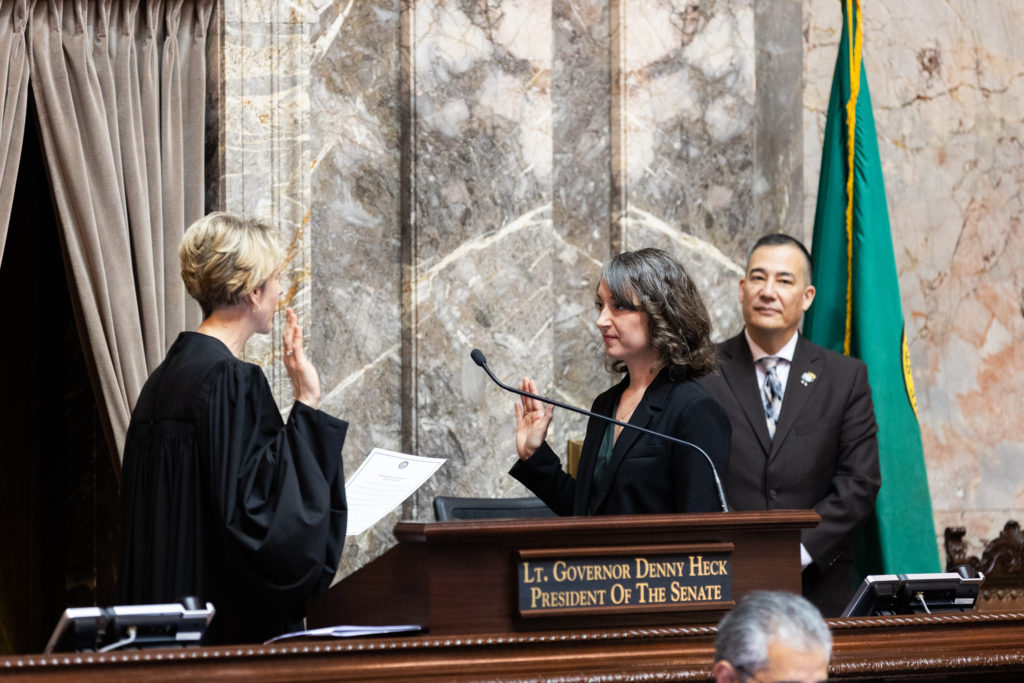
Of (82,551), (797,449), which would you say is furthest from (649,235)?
(82,551)

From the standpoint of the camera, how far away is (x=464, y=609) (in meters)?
2.66

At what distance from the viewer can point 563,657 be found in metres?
2.68

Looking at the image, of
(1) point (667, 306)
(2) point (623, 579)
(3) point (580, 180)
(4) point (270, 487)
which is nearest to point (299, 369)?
(4) point (270, 487)

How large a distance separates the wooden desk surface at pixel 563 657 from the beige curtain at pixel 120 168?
2.39 metres

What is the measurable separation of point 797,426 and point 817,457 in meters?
0.12

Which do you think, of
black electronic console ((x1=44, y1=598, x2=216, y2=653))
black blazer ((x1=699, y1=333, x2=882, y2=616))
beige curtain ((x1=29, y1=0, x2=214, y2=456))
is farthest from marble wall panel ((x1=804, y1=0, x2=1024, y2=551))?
black electronic console ((x1=44, y1=598, x2=216, y2=653))

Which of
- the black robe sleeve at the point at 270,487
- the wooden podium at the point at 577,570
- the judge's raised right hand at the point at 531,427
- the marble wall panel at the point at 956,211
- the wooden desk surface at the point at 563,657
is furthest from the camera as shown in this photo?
the marble wall panel at the point at 956,211

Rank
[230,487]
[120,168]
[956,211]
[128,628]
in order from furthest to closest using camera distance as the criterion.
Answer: [956,211], [120,168], [230,487], [128,628]

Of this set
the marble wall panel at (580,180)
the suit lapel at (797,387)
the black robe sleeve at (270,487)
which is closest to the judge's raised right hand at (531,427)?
the black robe sleeve at (270,487)

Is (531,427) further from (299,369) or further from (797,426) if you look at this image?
(797,426)

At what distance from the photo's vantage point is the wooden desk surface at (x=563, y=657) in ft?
7.93

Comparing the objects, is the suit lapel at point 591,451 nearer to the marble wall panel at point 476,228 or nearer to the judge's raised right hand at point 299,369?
the judge's raised right hand at point 299,369

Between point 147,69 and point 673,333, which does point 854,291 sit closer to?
point 673,333

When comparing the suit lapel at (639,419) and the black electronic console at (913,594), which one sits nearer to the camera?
the black electronic console at (913,594)
